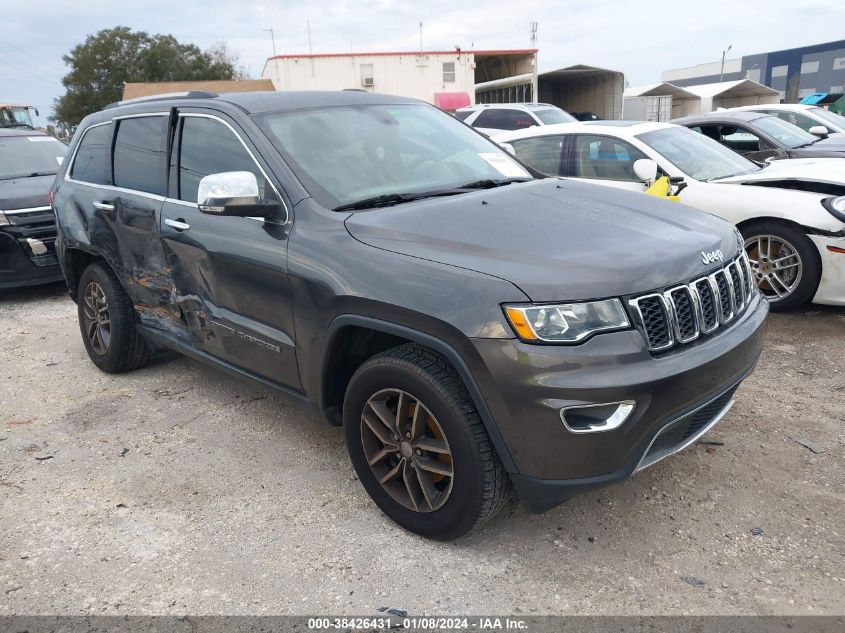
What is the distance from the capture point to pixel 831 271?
505 cm

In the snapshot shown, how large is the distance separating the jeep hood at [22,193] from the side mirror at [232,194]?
518 cm

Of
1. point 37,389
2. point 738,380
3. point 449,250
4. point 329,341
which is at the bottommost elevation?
point 37,389

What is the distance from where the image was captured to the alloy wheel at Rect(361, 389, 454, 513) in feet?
8.63

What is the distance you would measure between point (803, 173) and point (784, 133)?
3823mm

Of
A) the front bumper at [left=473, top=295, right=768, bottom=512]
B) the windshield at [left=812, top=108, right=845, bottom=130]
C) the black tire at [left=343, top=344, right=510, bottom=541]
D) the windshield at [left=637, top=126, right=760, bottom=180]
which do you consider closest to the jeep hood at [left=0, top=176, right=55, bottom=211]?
the black tire at [left=343, top=344, right=510, bottom=541]

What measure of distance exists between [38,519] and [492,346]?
2.34 metres

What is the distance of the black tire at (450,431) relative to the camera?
2443 millimetres

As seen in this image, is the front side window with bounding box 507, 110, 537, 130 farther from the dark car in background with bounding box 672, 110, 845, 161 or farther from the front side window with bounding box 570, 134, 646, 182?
the front side window with bounding box 570, 134, 646, 182

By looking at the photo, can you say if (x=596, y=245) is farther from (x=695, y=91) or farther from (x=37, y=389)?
(x=695, y=91)

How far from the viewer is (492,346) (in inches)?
91.0

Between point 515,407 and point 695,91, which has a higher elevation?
point 695,91

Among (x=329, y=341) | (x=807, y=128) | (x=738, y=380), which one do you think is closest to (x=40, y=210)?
(x=329, y=341)

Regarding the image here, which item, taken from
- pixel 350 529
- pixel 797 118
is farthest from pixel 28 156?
pixel 797 118

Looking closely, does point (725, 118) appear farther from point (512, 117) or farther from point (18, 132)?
point (18, 132)
